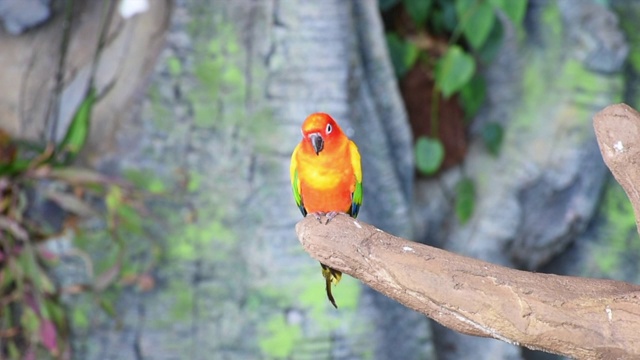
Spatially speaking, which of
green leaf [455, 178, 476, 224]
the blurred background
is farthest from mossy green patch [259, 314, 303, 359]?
green leaf [455, 178, 476, 224]

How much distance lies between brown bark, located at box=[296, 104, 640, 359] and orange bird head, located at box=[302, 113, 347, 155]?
0.17 m

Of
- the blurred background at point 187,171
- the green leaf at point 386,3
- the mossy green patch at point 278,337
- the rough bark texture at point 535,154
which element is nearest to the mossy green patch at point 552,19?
the rough bark texture at point 535,154

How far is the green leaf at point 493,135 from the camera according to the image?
9.75ft

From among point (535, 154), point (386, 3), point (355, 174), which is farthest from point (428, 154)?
point (355, 174)

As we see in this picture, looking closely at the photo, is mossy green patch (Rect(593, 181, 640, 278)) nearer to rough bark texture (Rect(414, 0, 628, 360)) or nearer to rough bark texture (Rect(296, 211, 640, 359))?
rough bark texture (Rect(414, 0, 628, 360))

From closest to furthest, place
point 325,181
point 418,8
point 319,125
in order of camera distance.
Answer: point 319,125
point 325,181
point 418,8

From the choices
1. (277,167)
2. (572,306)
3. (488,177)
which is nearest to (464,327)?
(572,306)

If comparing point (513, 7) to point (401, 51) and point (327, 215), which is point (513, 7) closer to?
point (401, 51)

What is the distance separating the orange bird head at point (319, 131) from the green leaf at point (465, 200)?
1.47 metres

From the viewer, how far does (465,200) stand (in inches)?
118

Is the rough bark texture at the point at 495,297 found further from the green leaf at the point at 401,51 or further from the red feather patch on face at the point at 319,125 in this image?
the green leaf at the point at 401,51

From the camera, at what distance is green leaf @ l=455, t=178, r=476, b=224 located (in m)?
2.99

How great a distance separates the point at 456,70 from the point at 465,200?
437mm

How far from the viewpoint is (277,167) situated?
8.43 feet
